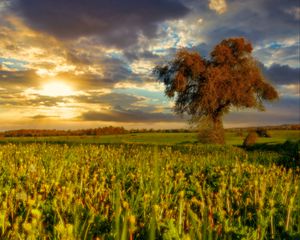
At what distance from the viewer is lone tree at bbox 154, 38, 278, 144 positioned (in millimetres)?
34875

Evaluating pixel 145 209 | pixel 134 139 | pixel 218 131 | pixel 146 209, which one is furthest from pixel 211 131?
pixel 145 209

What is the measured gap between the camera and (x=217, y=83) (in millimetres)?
34781

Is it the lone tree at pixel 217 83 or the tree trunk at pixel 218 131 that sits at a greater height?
the lone tree at pixel 217 83

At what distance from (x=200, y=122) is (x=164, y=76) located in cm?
622

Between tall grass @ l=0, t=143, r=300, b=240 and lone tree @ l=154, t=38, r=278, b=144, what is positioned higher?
lone tree @ l=154, t=38, r=278, b=144

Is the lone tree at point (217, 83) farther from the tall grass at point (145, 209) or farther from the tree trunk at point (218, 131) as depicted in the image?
the tall grass at point (145, 209)

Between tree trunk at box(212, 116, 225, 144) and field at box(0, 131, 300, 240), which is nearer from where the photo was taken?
field at box(0, 131, 300, 240)

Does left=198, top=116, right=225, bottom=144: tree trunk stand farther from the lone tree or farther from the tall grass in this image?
the tall grass

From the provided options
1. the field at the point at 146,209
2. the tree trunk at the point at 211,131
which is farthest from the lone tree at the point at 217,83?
the field at the point at 146,209

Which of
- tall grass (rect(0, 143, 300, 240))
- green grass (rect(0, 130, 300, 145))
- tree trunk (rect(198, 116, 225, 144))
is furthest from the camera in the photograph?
tree trunk (rect(198, 116, 225, 144))

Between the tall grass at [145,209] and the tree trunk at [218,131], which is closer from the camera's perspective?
the tall grass at [145,209]

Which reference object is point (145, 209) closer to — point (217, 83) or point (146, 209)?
point (146, 209)

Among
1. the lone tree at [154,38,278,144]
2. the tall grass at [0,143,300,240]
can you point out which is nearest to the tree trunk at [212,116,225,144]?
the lone tree at [154,38,278,144]

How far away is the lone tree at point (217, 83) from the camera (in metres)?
34.9
